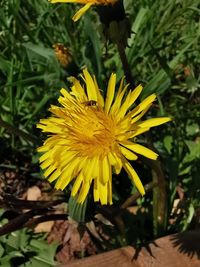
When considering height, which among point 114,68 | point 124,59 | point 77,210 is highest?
point 114,68

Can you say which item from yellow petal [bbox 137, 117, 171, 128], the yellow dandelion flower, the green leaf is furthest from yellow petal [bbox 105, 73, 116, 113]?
the green leaf

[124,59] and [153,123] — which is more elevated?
[124,59]

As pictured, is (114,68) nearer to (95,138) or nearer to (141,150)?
(95,138)

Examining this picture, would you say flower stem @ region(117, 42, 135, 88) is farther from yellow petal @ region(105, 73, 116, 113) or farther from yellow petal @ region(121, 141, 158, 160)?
yellow petal @ region(121, 141, 158, 160)

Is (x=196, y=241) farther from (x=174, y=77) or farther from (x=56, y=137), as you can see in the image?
(x=174, y=77)

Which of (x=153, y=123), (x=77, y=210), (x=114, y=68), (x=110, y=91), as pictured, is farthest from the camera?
(x=114, y=68)

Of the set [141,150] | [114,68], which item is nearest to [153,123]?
[141,150]

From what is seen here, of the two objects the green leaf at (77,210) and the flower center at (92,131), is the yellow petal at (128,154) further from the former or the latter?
the green leaf at (77,210)
